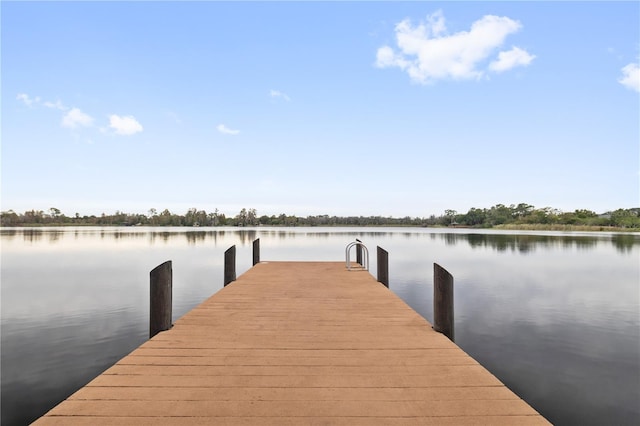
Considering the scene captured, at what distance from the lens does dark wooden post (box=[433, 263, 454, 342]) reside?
15.5 feet

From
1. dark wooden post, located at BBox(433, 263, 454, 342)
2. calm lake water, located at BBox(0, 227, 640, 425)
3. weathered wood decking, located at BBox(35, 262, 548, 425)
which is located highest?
dark wooden post, located at BBox(433, 263, 454, 342)

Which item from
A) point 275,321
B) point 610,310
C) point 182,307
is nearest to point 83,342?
point 182,307

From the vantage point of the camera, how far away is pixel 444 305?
190 inches

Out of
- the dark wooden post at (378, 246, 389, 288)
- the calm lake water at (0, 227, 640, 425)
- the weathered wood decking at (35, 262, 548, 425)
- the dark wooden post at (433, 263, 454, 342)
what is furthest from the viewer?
the dark wooden post at (378, 246, 389, 288)

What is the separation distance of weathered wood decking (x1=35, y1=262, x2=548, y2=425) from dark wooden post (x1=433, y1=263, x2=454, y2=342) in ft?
0.61

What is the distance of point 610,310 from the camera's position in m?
10.4

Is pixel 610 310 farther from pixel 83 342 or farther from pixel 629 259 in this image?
pixel 629 259

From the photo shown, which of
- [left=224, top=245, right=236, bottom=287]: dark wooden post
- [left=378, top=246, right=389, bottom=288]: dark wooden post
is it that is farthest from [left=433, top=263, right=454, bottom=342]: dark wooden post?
[left=224, top=245, right=236, bottom=287]: dark wooden post

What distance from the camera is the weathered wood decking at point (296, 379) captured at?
2.56 metres

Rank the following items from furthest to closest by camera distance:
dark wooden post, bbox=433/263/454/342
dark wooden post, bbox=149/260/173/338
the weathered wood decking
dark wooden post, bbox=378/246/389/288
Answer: dark wooden post, bbox=378/246/389/288, dark wooden post, bbox=149/260/173/338, dark wooden post, bbox=433/263/454/342, the weathered wood decking

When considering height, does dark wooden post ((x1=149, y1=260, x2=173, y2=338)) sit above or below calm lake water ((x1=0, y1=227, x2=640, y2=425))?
above

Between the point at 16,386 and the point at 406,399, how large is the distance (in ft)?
19.5

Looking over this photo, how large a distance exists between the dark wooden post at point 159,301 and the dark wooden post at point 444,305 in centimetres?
364

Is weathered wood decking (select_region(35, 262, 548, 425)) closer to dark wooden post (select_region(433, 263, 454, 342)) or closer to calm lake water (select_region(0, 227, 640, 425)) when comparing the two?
dark wooden post (select_region(433, 263, 454, 342))
